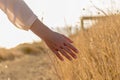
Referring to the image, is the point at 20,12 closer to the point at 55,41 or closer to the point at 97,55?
the point at 55,41

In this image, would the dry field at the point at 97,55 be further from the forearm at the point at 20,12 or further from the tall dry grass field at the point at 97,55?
the forearm at the point at 20,12

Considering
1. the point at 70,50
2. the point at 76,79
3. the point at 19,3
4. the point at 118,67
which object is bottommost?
the point at 76,79

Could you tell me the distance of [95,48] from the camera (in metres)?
3.60

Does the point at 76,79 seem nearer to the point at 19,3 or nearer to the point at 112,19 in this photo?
the point at 112,19

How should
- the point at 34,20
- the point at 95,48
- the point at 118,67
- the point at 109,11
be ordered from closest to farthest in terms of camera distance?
1. the point at 34,20
2. the point at 118,67
3. the point at 95,48
4. the point at 109,11

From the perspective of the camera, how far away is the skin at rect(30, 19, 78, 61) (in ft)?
4.68

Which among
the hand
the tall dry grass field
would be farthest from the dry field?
the hand

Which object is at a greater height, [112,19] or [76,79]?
[112,19]

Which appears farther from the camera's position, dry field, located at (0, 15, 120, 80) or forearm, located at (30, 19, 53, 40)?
dry field, located at (0, 15, 120, 80)

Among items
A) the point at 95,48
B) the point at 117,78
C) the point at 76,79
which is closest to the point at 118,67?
the point at 117,78

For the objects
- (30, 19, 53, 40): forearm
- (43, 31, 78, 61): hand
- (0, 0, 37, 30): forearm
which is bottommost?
(43, 31, 78, 61): hand

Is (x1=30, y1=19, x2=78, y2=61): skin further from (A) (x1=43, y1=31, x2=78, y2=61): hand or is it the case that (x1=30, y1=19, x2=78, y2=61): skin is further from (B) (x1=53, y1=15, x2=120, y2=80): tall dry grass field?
(B) (x1=53, y1=15, x2=120, y2=80): tall dry grass field

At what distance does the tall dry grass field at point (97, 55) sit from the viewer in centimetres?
337

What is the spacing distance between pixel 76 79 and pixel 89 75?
277 mm
